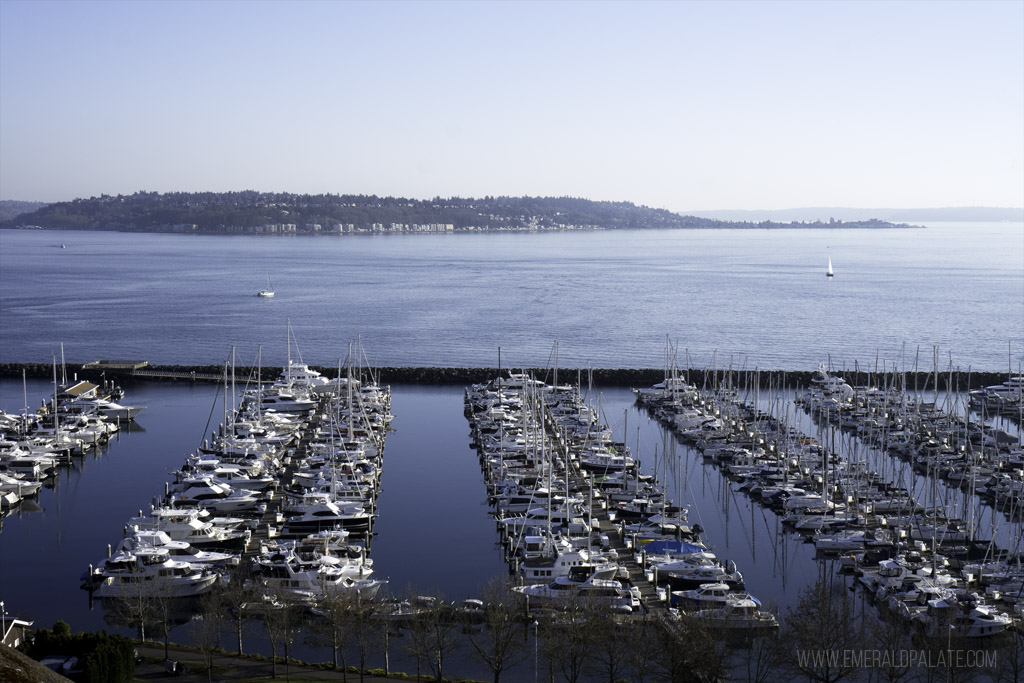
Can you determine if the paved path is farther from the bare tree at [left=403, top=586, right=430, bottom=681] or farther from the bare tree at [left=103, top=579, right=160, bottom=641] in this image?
the bare tree at [left=103, top=579, right=160, bottom=641]

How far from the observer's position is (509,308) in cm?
6262

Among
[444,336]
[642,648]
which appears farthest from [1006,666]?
[444,336]

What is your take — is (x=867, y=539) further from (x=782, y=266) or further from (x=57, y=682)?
(x=782, y=266)

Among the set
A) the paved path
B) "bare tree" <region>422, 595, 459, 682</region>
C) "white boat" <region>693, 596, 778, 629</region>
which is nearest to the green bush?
the paved path

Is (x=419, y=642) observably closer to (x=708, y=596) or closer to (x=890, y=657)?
(x=708, y=596)

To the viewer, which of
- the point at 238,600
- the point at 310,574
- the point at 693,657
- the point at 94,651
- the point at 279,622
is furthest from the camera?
the point at 310,574

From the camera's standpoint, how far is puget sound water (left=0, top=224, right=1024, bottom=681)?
18578 millimetres

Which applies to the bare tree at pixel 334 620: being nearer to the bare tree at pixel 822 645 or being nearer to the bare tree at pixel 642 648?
the bare tree at pixel 642 648

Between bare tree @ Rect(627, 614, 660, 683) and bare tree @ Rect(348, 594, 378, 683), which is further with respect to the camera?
bare tree @ Rect(348, 594, 378, 683)

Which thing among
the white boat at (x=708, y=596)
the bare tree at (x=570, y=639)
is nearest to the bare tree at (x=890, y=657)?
the white boat at (x=708, y=596)

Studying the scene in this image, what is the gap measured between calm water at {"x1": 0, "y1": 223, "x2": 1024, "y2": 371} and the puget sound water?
0.28 meters

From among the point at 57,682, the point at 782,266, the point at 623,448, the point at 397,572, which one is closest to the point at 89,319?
the point at 623,448

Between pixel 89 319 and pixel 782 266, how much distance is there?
7553 centimetres

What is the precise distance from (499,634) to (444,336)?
37467mm
